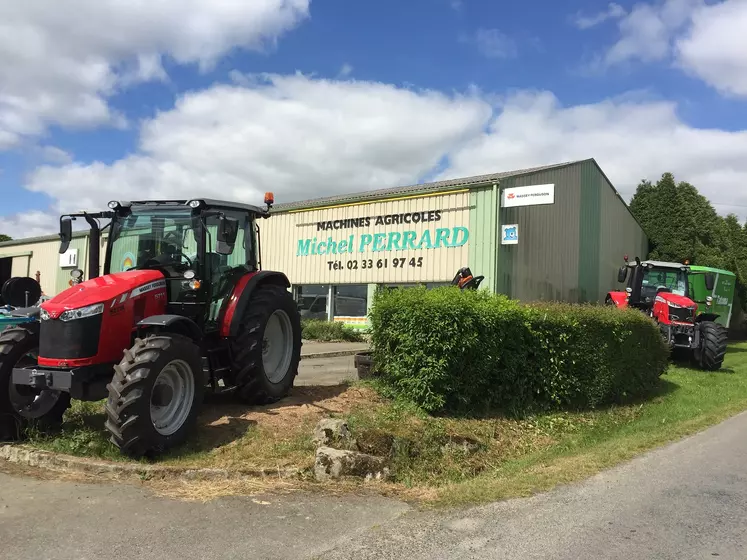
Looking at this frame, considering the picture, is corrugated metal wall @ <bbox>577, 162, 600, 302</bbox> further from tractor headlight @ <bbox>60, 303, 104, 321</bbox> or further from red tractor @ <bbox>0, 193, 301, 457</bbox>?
tractor headlight @ <bbox>60, 303, 104, 321</bbox>

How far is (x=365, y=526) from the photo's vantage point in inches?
182

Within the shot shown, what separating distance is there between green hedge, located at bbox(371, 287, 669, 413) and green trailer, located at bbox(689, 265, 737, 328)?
994cm

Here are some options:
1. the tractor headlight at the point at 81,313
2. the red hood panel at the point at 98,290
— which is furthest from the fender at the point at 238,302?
the tractor headlight at the point at 81,313

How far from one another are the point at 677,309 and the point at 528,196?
5.03 m

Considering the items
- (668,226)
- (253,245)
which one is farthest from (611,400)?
(668,226)

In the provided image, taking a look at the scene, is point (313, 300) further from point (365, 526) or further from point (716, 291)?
point (365, 526)

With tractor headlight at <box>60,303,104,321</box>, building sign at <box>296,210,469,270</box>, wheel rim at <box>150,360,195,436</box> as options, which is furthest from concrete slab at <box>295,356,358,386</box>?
building sign at <box>296,210,469,270</box>

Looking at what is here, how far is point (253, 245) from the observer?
27.2 ft

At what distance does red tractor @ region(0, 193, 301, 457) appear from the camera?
575cm

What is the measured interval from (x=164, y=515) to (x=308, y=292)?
60.4ft

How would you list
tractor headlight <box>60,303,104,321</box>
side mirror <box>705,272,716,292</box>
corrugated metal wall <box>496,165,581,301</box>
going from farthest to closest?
corrugated metal wall <box>496,165,581,301</box>
side mirror <box>705,272,716,292</box>
tractor headlight <box>60,303,104,321</box>

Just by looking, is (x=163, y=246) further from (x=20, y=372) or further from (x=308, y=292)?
(x=308, y=292)

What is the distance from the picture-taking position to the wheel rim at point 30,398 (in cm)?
646


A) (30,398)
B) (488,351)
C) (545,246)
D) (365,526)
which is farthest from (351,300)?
(365,526)
